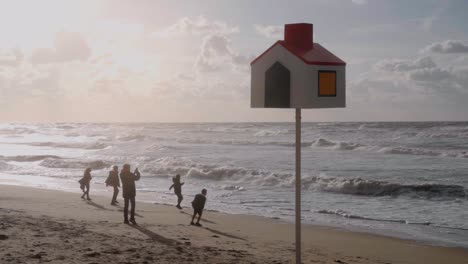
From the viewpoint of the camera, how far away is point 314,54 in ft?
21.6

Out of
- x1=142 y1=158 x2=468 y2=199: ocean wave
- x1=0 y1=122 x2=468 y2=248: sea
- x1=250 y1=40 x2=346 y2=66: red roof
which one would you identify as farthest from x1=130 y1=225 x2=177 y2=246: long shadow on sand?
x1=142 y1=158 x2=468 y2=199: ocean wave

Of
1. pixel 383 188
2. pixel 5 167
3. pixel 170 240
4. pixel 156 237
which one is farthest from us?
pixel 5 167

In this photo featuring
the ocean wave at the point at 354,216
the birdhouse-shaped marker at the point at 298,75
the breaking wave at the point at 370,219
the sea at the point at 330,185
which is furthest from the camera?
the sea at the point at 330,185

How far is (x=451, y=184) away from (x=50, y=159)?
94.2 feet

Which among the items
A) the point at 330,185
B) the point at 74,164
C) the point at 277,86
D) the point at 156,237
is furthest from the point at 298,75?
the point at 74,164

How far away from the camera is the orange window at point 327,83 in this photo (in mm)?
6422

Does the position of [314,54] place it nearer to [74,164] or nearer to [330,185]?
[330,185]

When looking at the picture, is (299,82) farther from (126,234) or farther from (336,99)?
(126,234)

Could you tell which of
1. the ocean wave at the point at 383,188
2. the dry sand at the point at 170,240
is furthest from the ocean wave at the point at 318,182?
the dry sand at the point at 170,240

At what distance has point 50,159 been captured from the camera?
40.0 metres

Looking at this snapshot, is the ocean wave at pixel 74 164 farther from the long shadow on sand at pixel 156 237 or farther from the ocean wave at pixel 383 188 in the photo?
the long shadow on sand at pixel 156 237

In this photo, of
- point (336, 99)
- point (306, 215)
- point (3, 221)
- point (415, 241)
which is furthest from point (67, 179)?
point (336, 99)

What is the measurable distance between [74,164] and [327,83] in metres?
33.0

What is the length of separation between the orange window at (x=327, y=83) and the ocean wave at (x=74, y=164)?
30.6 m
